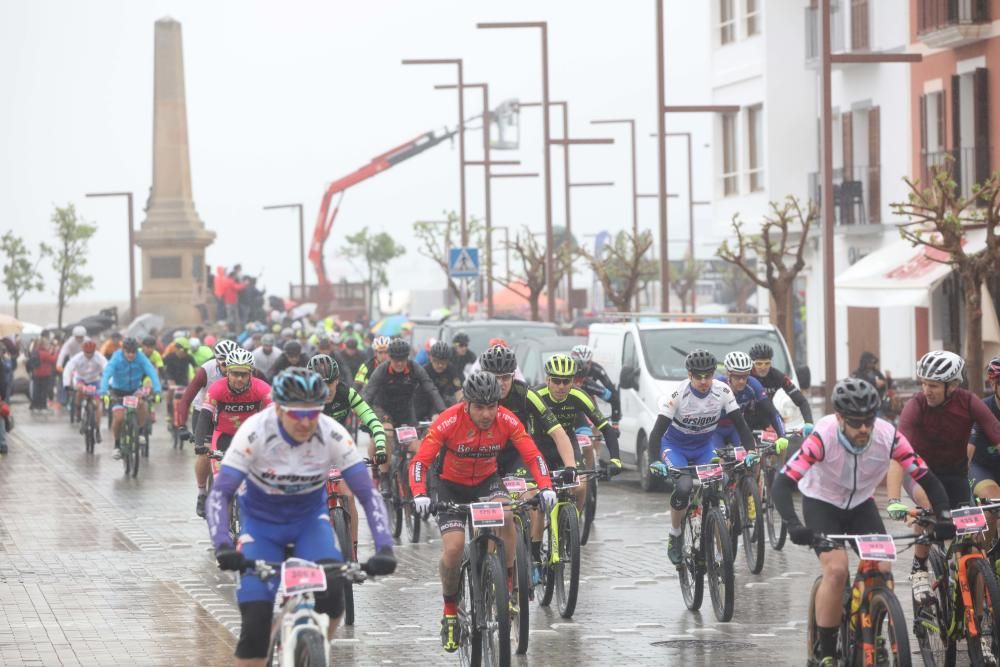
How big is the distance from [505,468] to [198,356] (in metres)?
24.5

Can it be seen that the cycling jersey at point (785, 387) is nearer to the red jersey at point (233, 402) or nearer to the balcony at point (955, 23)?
the red jersey at point (233, 402)

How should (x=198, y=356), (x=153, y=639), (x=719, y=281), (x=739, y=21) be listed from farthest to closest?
(x=719, y=281) < (x=739, y=21) < (x=198, y=356) < (x=153, y=639)

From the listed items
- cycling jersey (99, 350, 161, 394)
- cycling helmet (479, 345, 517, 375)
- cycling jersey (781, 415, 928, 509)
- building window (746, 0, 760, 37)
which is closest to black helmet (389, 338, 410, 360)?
cycling helmet (479, 345, 517, 375)

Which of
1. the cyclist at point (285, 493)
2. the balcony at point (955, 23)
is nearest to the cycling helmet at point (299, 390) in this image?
the cyclist at point (285, 493)

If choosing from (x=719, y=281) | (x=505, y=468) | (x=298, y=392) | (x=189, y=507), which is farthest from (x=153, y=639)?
(x=719, y=281)

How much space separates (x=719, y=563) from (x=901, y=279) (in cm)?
2302

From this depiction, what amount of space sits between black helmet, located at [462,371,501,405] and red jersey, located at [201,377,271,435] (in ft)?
13.6

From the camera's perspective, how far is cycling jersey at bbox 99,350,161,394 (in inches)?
1088

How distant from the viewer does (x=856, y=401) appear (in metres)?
9.45

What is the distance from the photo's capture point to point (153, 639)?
12.5 m

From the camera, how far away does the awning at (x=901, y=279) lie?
1366 inches

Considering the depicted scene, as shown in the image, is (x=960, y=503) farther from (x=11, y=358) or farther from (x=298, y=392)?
(x=11, y=358)

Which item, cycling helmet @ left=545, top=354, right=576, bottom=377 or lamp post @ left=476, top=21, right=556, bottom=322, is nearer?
cycling helmet @ left=545, top=354, right=576, bottom=377

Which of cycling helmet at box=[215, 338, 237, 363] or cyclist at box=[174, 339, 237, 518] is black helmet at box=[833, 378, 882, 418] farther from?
cycling helmet at box=[215, 338, 237, 363]
